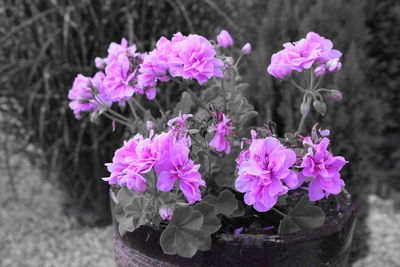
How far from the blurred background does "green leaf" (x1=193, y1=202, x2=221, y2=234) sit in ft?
3.74

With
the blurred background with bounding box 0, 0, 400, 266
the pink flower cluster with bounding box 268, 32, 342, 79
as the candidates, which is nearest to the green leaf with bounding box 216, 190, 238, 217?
the pink flower cluster with bounding box 268, 32, 342, 79

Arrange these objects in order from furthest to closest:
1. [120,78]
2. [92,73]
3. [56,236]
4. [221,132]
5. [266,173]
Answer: [56,236]
[92,73]
[120,78]
[221,132]
[266,173]

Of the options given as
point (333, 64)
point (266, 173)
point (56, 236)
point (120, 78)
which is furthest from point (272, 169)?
point (56, 236)

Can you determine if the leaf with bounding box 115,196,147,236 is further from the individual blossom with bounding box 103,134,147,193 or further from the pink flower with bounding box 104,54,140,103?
the pink flower with bounding box 104,54,140,103

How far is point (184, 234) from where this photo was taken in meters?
0.76

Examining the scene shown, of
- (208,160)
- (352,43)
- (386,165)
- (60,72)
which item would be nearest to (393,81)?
(386,165)

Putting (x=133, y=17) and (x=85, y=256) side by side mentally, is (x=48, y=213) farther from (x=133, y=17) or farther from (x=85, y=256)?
(x=133, y=17)

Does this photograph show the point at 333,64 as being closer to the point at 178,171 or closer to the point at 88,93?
the point at 178,171

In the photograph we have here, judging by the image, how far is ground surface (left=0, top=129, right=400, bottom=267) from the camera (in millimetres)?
2338

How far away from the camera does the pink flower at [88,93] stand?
1000 millimetres

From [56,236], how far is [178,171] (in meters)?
1.93

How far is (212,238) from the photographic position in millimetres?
788

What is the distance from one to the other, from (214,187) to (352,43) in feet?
4.01

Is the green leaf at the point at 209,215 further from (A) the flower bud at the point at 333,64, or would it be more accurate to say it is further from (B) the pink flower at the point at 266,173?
(A) the flower bud at the point at 333,64
